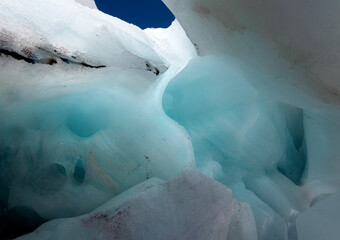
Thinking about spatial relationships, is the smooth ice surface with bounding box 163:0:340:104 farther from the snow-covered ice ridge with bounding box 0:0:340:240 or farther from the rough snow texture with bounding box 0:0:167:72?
the rough snow texture with bounding box 0:0:167:72

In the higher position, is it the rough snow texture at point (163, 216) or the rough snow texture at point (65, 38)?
the rough snow texture at point (65, 38)

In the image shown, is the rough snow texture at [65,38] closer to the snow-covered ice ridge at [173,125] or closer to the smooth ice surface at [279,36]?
the snow-covered ice ridge at [173,125]

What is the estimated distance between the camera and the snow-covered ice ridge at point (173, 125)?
2.69 ft

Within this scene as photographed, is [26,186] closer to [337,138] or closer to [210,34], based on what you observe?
[210,34]

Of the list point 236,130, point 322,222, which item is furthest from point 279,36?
point 322,222

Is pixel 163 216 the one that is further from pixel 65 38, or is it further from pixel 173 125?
pixel 65 38

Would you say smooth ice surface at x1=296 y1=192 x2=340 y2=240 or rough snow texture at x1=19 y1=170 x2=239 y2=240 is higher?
smooth ice surface at x1=296 y1=192 x2=340 y2=240

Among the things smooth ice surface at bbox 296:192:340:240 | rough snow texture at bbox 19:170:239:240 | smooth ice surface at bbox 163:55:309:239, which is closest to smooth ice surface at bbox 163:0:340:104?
smooth ice surface at bbox 163:55:309:239

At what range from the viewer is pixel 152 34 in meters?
1.56

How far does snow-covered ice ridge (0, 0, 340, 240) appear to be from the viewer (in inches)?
32.3

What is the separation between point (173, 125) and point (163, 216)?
442 millimetres

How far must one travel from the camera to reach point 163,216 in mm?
768

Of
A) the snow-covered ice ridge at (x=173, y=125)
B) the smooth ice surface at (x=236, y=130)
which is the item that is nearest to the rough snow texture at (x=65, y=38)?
the snow-covered ice ridge at (x=173, y=125)

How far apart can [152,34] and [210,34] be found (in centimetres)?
56
